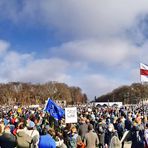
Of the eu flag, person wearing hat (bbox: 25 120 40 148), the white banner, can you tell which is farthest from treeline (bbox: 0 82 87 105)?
person wearing hat (bbox: 25 120 40 148)

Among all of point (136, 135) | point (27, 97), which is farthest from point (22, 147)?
point (27, 97)

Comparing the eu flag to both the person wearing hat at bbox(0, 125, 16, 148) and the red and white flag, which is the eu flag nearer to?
the red and white flag

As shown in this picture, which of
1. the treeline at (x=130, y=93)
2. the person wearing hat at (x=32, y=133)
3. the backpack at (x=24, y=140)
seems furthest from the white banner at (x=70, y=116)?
the treeline at (x=130, y=93)

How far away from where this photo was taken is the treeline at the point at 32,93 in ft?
470

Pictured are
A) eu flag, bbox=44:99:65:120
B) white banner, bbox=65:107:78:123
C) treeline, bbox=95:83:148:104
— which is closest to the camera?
white banner, bbox=65:107:78:123

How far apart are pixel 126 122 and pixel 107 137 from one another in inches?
145

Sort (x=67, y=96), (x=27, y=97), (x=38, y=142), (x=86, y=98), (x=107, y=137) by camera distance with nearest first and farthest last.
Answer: (x=38, y=142) → (x=107, y=137) → (x=27, y=97) → (x=67, y=96) → (x=86, y=98)

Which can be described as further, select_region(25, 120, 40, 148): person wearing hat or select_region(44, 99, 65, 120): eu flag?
select_region(44, 99, 65, 120): eu flag

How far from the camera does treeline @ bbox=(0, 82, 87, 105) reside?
143375mm

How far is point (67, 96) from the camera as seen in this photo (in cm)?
15888

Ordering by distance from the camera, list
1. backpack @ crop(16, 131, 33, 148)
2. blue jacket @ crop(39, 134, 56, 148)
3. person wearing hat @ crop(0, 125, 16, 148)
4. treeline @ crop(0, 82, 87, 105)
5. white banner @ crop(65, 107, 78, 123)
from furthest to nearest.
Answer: treeline @ crop(0, 82, 87, 105) → white banner @ crop(65, 107, 78, 123) → backpack @ crop(16, 131, 33, 148) → person wearing hat @ crop(0, 125, 16, 148) → blue jacket @ crop(39, 134, 56, 148)

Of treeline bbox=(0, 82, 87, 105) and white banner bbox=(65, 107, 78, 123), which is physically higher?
treeline bbox=(0, 82, 87, 105)

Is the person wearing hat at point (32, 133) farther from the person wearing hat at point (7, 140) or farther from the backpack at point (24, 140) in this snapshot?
the person wearing hat at point (7, 140)

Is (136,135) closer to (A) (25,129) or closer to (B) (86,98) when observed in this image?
(A) (25,129)
